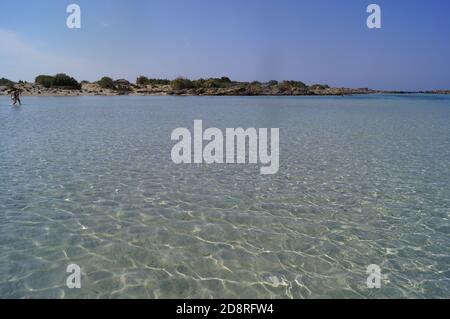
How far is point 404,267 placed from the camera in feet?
18.0

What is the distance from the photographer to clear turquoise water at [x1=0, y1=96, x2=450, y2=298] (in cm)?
498

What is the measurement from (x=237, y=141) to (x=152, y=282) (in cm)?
1270

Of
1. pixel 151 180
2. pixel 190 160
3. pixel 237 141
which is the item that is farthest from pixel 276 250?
pixel 237 141

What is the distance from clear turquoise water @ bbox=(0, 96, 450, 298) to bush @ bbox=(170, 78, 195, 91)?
3892 inches

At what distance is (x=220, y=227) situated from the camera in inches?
271
